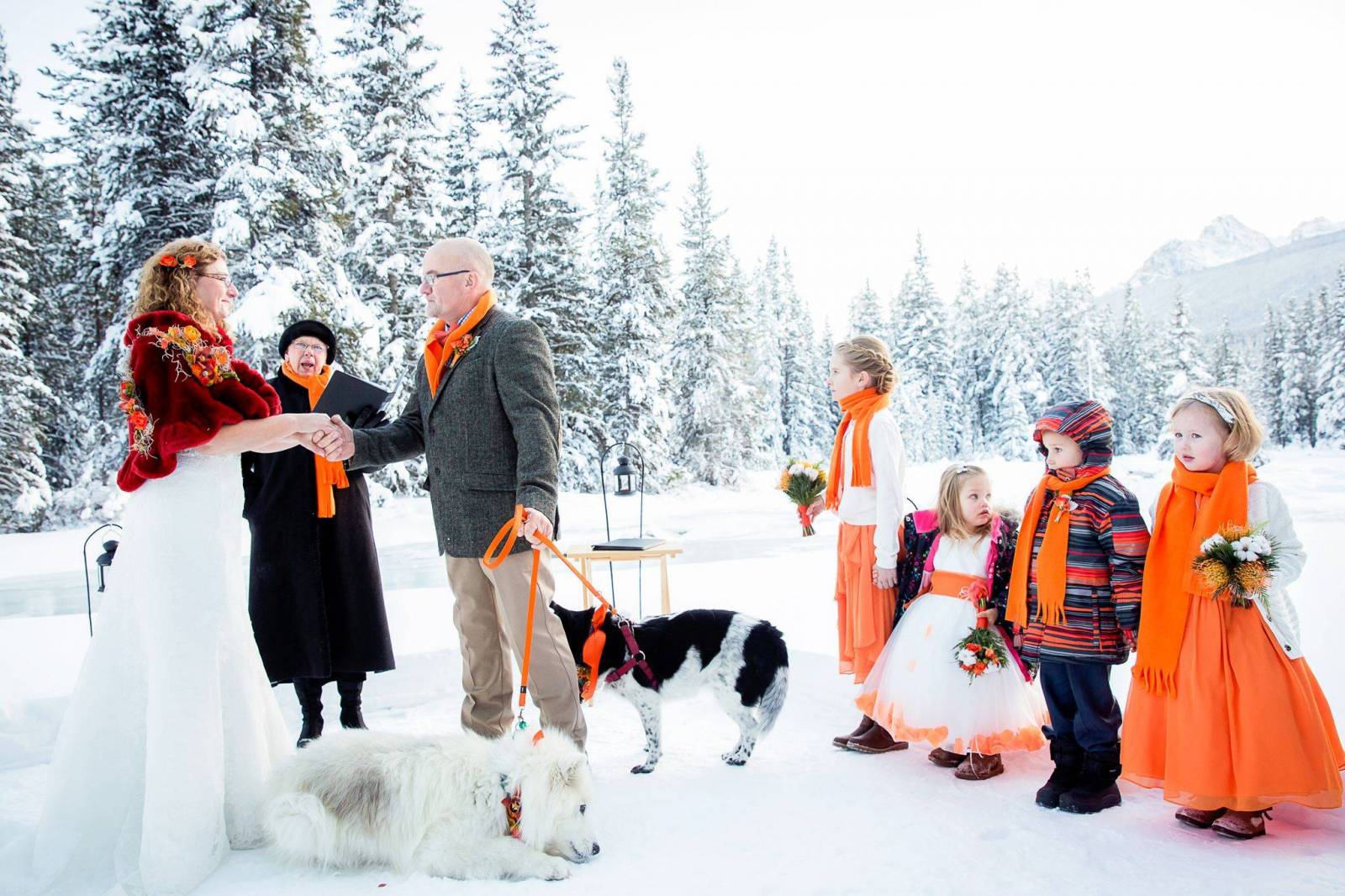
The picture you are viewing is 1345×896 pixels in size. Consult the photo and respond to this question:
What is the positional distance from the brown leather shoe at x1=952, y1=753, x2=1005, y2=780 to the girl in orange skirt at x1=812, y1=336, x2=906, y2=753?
447 millimetres

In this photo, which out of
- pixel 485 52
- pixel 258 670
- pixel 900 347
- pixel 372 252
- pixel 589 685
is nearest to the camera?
pixel 258 670

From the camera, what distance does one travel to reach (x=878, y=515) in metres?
4.00

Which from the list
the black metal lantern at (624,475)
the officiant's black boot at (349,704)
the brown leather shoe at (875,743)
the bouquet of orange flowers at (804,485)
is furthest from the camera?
the black metal lantern at (624,475)

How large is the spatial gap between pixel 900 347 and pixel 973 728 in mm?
41241

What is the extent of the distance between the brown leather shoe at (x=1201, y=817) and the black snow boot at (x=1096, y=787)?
10.5 inches

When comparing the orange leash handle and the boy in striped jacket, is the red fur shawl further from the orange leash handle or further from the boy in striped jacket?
the boy in striped jacket

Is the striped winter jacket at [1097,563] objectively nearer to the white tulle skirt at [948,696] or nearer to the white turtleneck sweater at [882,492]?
the white tulle skirt at [948,696]

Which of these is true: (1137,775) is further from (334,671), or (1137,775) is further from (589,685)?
(334,671)

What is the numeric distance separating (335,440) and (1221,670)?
3.62 meters

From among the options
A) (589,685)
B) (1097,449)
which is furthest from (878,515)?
(589,685)

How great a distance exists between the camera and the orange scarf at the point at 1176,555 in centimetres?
299

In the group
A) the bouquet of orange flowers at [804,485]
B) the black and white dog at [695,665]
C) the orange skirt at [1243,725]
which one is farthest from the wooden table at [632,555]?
the orange skirt at [1243,725]

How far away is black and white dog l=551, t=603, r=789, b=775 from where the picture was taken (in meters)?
3.70

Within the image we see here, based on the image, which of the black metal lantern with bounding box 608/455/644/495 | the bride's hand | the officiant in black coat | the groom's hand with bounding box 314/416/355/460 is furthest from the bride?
the black metal lantern with bounding box 608/455/644/495
